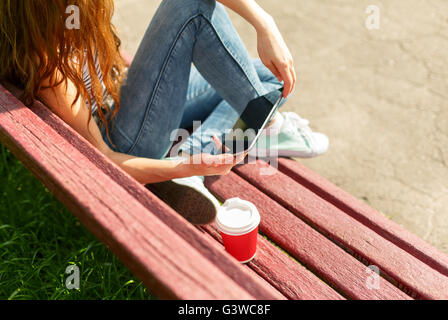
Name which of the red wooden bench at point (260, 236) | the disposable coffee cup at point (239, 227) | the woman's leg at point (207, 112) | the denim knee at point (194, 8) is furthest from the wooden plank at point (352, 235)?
the denim knee at point (194, 8)

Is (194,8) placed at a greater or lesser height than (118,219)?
greater

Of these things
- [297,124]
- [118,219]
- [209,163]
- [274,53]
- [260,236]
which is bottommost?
[260,236]

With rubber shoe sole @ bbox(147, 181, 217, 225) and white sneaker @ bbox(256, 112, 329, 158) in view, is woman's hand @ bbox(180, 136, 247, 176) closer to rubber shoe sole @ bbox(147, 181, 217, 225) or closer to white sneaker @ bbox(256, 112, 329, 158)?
rubber shoe sole @ bbox(147, 181, 217, 225)

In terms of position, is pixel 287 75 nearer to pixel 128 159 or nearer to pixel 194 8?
pixel 194 8

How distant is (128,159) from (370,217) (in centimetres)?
85

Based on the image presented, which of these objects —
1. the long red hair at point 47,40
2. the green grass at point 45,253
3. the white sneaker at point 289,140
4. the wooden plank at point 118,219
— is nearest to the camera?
the wooden plank at point 118,219

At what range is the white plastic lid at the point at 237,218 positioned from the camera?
4.15 ft

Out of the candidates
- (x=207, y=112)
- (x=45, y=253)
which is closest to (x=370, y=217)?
(x=207, y=112)

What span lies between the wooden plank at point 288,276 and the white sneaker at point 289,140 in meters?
0.50

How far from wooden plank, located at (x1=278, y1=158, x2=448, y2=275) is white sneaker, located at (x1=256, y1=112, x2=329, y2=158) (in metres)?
0.06

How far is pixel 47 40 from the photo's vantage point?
122 cm

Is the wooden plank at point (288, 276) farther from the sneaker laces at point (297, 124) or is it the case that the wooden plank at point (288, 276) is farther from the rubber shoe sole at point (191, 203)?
the sneaker laces at point (297, 124)

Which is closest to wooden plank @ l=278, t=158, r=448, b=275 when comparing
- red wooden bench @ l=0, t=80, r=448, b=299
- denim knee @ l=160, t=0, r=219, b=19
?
red wooden bench @ l=0, t=80, r=448, b=299
